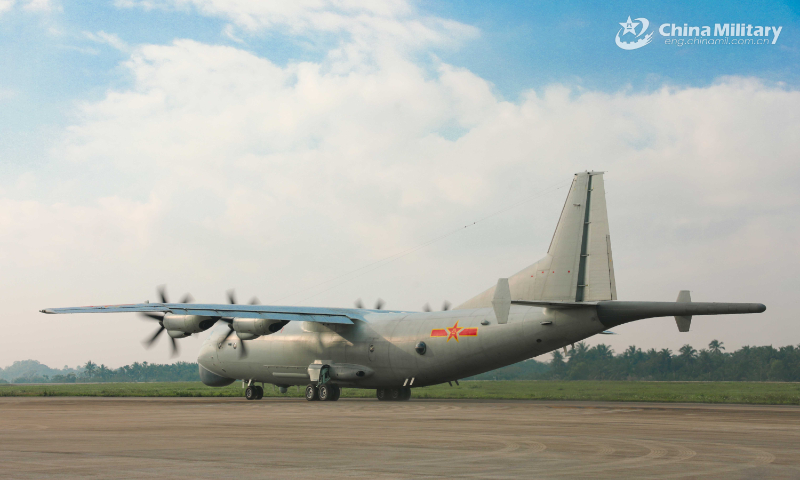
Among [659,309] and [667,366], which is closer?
[659,309]

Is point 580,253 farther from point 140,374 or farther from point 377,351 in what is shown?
point 140,374

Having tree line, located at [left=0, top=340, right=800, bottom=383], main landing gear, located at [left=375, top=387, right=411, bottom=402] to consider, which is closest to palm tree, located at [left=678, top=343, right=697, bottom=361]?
tree line, located at [left=0, top=340, right=800, bottom=383]

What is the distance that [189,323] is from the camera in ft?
119

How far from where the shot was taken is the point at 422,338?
33.9 meters

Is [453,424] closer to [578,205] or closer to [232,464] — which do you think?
[232,464]

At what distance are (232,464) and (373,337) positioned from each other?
81.8ft

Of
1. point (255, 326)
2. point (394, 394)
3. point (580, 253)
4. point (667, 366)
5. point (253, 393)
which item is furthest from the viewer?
point (667, 366)

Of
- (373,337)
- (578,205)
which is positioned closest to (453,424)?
(578,205)

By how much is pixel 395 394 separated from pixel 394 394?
0.06 m

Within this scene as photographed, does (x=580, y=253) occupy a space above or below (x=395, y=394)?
above

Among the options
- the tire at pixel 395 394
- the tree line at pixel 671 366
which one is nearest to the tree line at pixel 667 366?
the tree line at pixel 671 366

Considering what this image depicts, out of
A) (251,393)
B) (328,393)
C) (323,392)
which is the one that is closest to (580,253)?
(328,393)

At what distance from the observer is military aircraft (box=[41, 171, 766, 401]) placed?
92.2 ft

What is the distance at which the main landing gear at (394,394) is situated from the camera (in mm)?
37719
